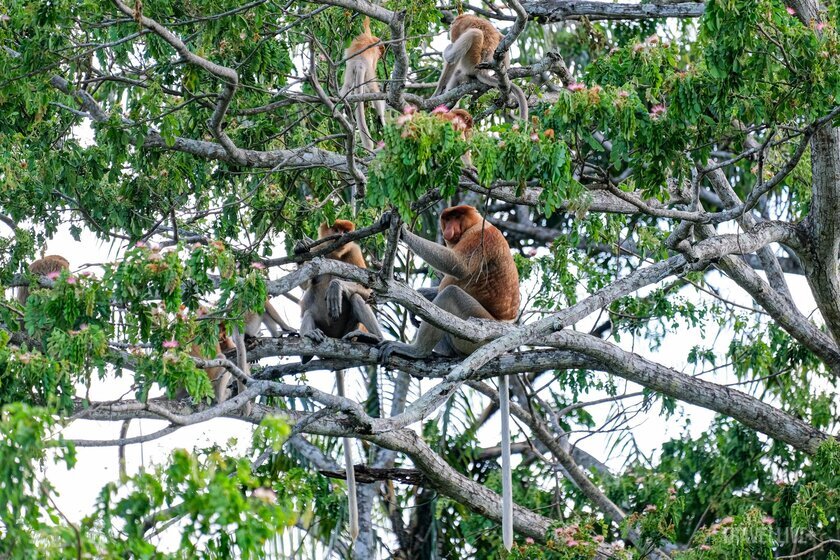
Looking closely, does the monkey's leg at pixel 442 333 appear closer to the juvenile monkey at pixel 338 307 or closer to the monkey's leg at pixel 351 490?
the juvenile monkey at pixel 338 307

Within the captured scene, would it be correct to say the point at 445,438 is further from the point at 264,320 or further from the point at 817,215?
the point at 817,215

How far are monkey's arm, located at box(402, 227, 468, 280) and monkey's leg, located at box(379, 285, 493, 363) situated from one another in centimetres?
14

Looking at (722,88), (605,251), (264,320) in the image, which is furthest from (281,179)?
(605,251)

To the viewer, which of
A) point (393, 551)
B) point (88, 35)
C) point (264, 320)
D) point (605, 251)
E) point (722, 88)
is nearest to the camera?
point (722, 88)

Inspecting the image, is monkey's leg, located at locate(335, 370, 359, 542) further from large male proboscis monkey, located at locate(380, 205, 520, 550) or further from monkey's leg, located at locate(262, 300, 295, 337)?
monkey's leg, located at locate(262, 300, 295, 337)

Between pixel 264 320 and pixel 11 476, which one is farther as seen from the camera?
pixel 264 320

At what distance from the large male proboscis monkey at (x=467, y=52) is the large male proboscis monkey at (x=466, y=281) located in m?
0.86

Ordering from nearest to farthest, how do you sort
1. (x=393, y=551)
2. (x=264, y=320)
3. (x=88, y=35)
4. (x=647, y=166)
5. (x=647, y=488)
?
(x=647, y=166)
(x=88, y=35)
(x=264, y=320)
(x=647, y=488)
(x=393, y=551)

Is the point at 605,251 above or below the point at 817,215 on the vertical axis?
above

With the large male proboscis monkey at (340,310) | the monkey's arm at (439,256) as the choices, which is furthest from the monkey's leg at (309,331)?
the monkey's arm at (439,256)

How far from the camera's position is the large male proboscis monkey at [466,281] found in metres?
6.94

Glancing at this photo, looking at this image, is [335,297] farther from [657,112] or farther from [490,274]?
[657,112]

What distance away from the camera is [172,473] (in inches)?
138

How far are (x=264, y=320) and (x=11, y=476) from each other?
158 inches
